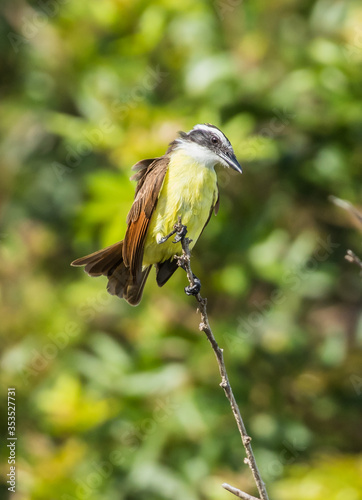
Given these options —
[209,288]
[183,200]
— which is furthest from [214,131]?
[209,288]

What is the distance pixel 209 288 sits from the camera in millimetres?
5246

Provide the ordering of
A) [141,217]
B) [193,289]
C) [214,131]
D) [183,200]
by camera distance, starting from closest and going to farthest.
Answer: [193,289] → [183,200] → [141,217] → [214,131]

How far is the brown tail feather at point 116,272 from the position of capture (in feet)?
11.4

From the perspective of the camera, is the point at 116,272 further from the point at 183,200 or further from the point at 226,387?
the point at 226,387

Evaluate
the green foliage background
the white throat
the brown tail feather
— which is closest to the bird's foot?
the brown tail feather

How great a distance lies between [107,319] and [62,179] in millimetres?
1493

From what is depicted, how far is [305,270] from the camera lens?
522cm

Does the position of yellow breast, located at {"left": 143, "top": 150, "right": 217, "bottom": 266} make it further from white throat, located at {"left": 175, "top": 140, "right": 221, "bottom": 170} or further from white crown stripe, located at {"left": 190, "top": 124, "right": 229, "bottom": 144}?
white crown stripe, located at {"left": 190, "top": 124, "right": 229, "bottom": 144}

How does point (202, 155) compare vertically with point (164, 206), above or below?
above

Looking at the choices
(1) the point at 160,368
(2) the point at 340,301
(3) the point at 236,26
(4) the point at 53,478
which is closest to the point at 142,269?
(1) the point at 160,368

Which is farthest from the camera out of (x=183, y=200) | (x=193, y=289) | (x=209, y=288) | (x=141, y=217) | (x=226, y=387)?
(x=209, y=288)

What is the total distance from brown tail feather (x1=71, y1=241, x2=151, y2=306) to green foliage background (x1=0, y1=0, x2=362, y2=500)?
1541 millimetres

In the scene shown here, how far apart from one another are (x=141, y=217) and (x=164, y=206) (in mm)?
119

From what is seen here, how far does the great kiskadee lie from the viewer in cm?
325
